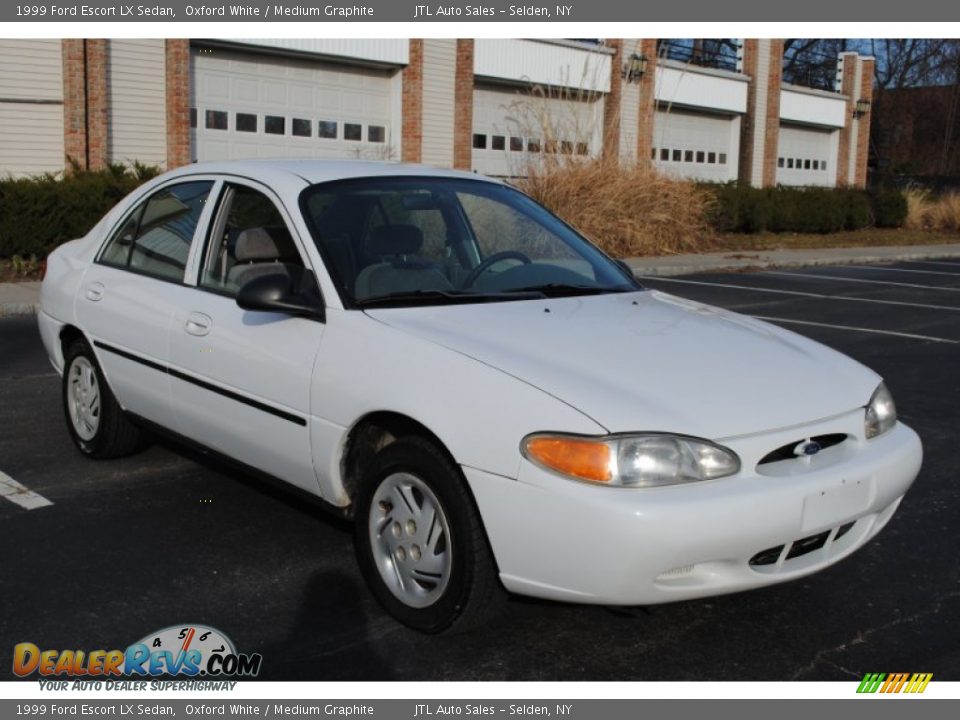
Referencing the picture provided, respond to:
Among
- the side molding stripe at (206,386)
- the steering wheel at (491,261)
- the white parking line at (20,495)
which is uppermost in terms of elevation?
the steering wheel at (491,261)

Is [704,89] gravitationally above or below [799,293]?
above

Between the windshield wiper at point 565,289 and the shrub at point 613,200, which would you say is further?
the shrub at point 613,200

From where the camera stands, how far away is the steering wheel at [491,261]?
478cm

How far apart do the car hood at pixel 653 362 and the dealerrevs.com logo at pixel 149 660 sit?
4.08 feet

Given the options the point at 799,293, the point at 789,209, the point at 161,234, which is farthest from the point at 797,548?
the point at 789,209

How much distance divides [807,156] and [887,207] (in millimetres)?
10811

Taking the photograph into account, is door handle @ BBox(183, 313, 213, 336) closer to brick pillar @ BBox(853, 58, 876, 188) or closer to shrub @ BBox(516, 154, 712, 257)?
shrub @ BBox(516, 154, 712, 257)

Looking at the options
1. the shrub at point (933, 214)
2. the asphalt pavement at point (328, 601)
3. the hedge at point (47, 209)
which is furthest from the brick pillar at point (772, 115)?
the asphalt pavement at point (328, 601)

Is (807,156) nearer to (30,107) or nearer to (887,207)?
(887,207)

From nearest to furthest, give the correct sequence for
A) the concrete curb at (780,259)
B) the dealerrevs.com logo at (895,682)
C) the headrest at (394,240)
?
1. the dealerrevs.com logo at (895,682)
2. the headrest at (394,240)
3. the concrete curb at (780,259)

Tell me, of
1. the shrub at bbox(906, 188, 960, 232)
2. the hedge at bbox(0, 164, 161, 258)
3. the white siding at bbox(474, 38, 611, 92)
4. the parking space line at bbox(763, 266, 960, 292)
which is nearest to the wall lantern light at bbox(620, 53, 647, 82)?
the white siding at bbox(474, 38, 611, 92)

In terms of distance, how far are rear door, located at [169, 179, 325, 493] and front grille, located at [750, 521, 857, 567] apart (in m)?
1.69

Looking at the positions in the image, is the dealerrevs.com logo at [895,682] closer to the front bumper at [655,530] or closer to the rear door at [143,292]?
the front bumper at [655,530]

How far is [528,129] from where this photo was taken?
20703 mm
